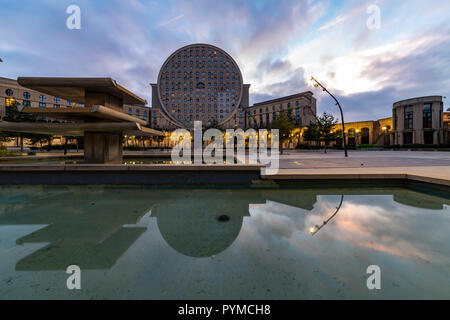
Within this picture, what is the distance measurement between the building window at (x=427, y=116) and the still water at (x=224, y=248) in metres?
57.0

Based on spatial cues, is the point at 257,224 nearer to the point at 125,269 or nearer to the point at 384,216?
the point at 125,269

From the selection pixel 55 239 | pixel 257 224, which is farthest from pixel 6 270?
pixel 257 224

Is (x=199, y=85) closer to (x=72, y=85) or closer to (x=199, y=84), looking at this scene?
(x=199, y=84)

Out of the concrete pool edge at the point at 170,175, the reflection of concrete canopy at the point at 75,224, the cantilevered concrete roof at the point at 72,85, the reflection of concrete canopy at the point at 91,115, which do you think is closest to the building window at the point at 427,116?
the concrete pool edge at the point at 170,175

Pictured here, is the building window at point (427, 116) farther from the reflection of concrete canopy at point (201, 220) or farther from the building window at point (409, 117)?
the reflection of concrete canopy at point (201, 220)

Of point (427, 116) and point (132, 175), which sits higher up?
point (427, 116)

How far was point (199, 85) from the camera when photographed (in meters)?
80.6

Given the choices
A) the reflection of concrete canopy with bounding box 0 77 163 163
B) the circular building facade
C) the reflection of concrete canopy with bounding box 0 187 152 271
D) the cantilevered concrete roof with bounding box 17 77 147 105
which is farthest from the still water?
the circular building facade

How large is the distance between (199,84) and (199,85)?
2.02 ft

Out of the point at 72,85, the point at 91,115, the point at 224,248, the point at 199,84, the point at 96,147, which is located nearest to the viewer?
the point at 224,248

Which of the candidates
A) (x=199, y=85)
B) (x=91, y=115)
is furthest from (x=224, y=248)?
(x=199, y=85)

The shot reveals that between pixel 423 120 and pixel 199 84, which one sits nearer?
pixel 423 120

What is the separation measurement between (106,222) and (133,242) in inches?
58.2

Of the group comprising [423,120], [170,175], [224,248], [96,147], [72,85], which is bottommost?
[224,248]
